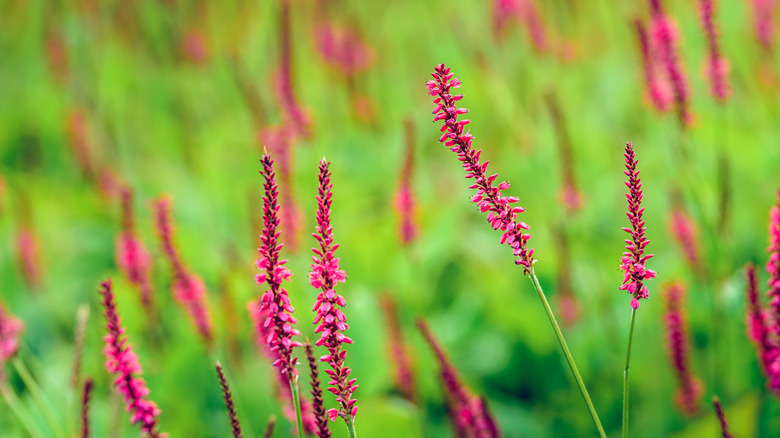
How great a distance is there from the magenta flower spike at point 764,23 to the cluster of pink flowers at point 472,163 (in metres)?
1.87

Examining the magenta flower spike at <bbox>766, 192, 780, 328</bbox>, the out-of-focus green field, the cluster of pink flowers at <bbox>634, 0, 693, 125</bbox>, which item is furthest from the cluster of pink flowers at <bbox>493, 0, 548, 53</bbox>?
the magenta flower spike at <bbox>766, 192, 780, 328</bbox>

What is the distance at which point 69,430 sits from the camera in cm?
178

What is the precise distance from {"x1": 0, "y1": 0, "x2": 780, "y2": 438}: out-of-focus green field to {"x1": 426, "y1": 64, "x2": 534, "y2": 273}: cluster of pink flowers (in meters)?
0.84

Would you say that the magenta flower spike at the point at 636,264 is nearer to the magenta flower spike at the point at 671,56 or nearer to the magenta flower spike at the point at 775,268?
the magenta flower spike at the point at 775,268

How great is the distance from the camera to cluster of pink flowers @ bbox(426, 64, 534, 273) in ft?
2.42

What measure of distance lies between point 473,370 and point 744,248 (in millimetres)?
976

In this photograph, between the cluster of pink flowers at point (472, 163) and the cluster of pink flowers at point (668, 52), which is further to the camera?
the cluster of pink flowers at point (668, 52)

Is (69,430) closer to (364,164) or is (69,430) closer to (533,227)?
(533,227)

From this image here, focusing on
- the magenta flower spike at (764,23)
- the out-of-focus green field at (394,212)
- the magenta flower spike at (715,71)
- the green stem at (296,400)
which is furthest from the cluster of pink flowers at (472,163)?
the magenta flower spike at (764,23)

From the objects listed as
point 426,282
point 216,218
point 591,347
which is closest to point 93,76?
point 216,218

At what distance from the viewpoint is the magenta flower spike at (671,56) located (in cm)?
155

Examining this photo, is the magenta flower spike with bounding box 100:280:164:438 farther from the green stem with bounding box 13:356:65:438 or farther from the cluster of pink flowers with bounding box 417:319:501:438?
the cluster of pink flowers with bounding box 417:319:501:438

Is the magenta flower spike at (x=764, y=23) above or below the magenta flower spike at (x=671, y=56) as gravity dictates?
above

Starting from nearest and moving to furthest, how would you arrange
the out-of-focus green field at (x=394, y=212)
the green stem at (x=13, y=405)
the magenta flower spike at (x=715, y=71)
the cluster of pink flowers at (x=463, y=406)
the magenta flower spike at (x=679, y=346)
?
the cluster of pink flowers at (x=463, y=406), the green stem at (x=13, y=405), the magenta flower spike at (x=679, y=346), the magenta flower spike at (x=715, y=71), the out-of-focus green field at (x=394, y=212)
